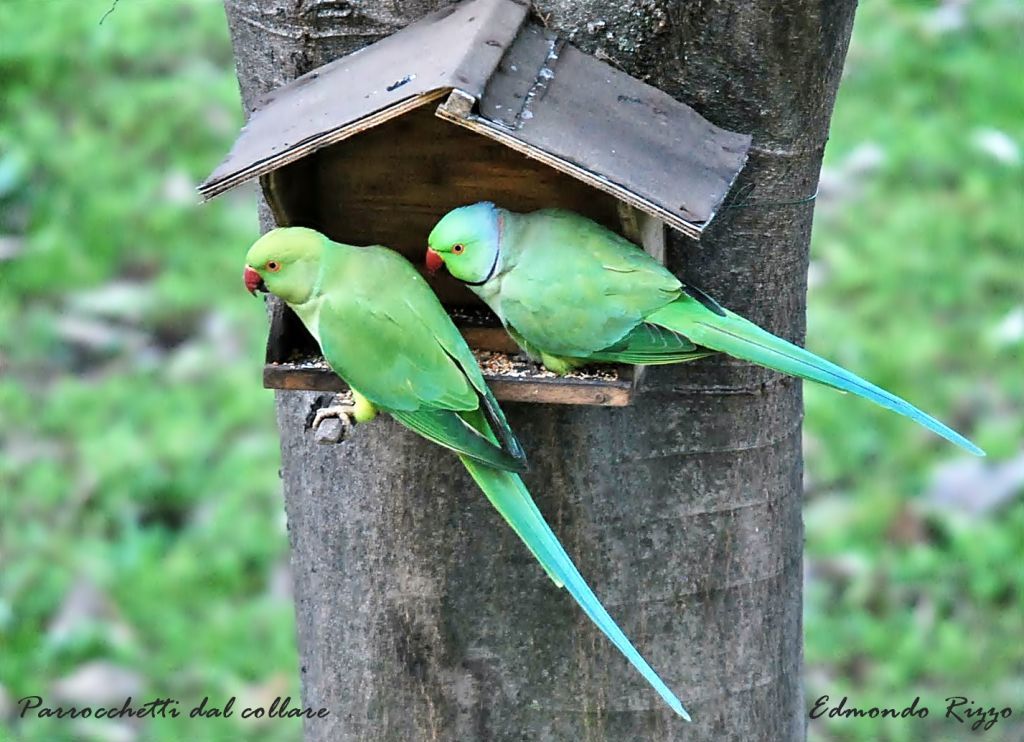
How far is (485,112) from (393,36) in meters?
0.30

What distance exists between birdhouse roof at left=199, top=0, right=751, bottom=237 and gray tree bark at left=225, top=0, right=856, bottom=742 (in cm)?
11

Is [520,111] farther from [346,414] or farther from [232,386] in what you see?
[232,386]

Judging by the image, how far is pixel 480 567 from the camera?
8.32ft

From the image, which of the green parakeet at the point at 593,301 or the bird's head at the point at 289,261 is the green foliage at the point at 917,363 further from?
the bird's head at the point at 289,261

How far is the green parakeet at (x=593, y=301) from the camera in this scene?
2.24 meters

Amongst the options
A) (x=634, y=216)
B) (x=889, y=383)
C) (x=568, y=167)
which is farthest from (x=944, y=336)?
(x=568, y=167)

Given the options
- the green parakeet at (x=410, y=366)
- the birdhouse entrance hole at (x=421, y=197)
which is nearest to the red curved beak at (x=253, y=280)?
the green parakeet at (x=410, y=366)

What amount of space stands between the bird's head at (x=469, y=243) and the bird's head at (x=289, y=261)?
21cm

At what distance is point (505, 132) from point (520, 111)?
0.21 feet

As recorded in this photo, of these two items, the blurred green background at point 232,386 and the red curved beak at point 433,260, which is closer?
the red curved beak at point 433,260

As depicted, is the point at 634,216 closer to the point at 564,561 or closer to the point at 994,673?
the point at 564,561

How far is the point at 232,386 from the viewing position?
4762mm
